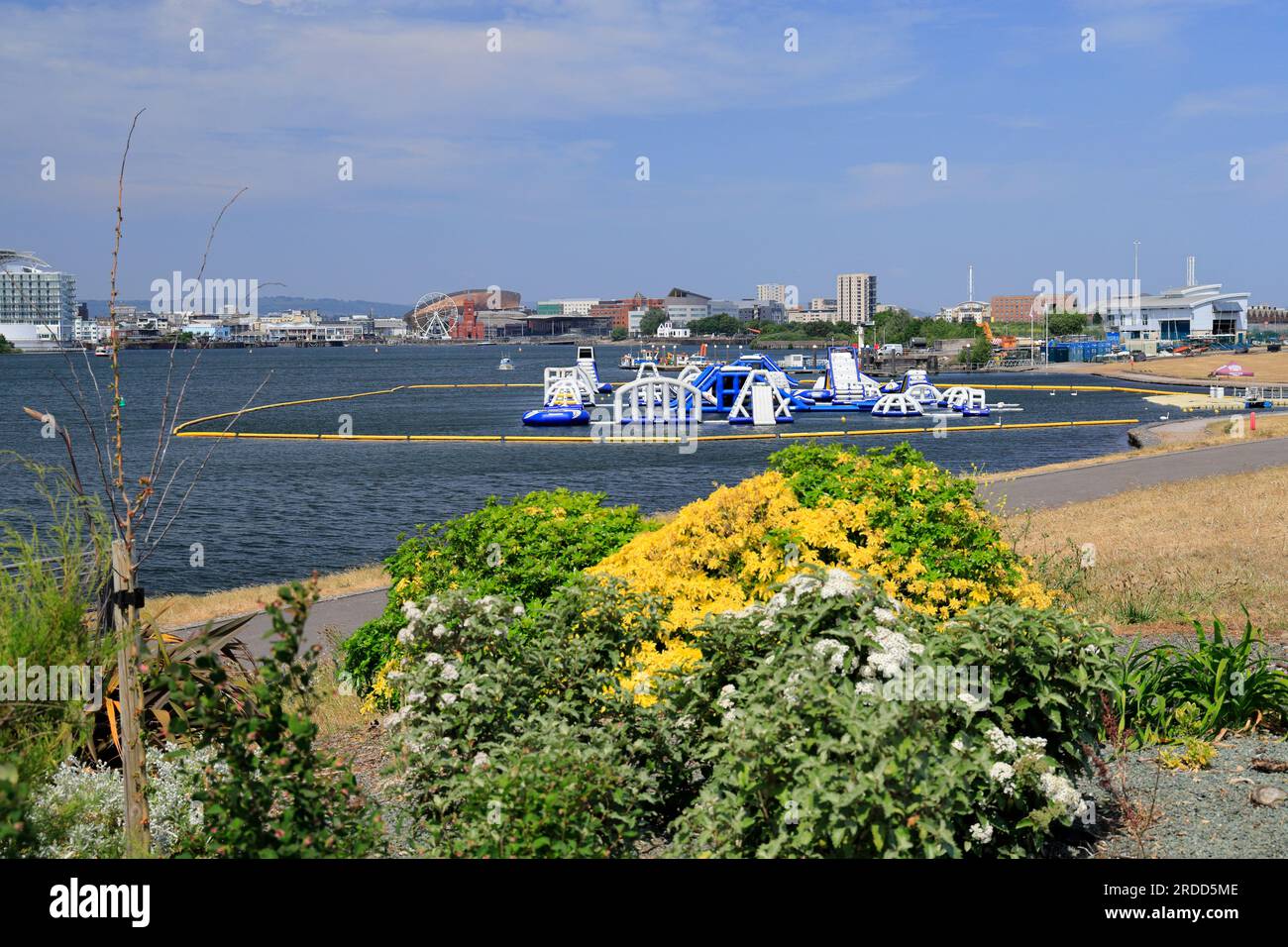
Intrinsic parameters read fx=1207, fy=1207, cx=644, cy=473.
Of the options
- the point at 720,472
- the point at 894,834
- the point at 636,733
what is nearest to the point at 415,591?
the point at 636,733

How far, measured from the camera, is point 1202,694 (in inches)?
358

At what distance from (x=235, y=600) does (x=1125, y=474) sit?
2143 cm

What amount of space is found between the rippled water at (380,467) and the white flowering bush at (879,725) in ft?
23.5

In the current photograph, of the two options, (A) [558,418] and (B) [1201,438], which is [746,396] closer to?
(A) [558,418]

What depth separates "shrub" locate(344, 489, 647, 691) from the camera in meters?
10.5

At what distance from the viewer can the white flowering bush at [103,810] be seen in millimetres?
6188

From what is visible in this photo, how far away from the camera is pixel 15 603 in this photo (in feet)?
27.2

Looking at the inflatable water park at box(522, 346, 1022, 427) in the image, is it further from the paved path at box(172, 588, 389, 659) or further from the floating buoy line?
the paved path at box(172, 588, 389, 659)

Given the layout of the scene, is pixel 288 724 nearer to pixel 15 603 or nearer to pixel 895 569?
pixel 15 603

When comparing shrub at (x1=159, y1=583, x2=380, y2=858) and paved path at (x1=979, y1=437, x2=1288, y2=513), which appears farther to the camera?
paved path at (x1=979, y1=437, x2=1288, y2=513)

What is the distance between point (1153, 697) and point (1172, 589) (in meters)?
5.57

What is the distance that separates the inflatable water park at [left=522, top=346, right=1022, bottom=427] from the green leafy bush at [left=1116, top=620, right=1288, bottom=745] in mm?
64969

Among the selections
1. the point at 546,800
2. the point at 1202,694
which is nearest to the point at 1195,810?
the point at 1202,694
